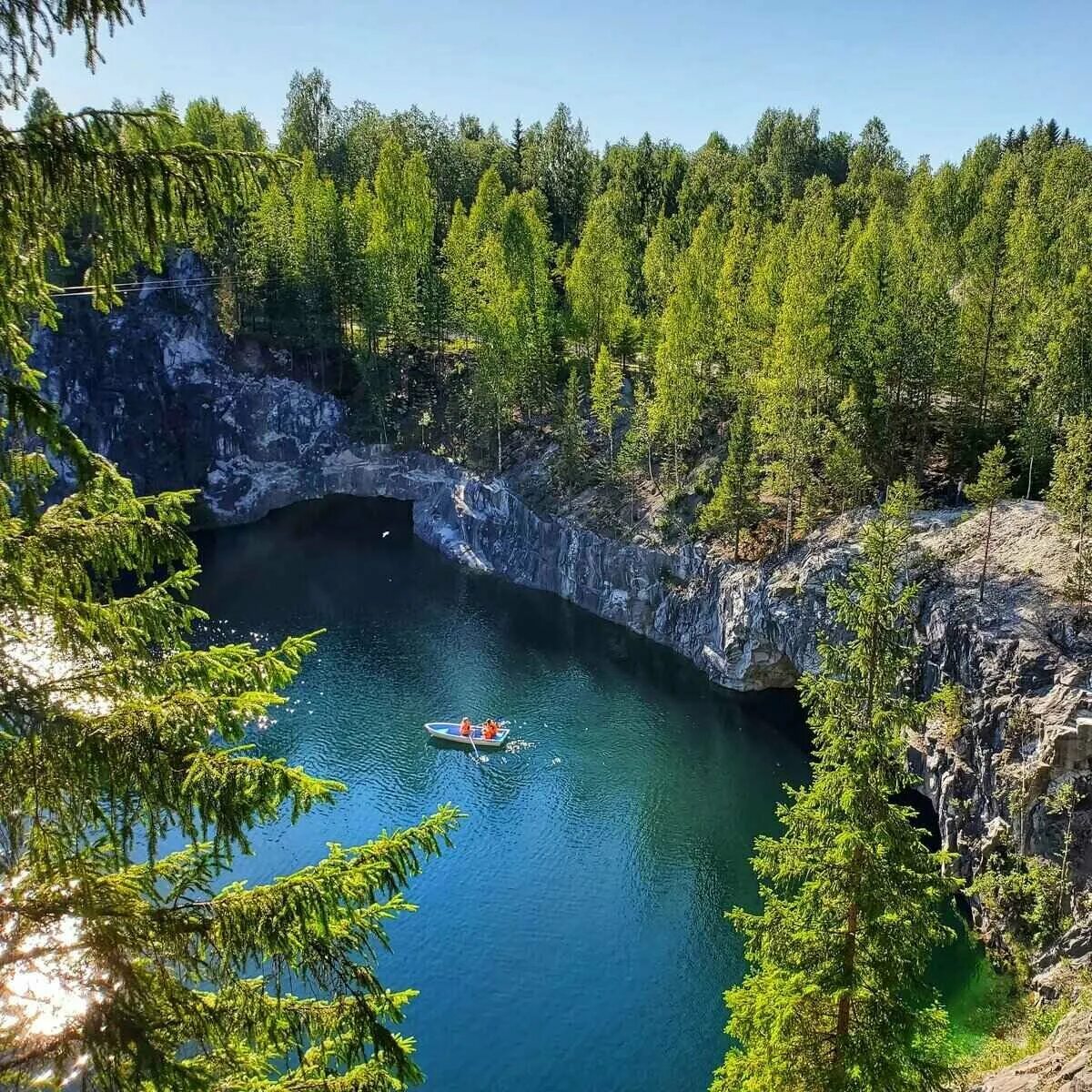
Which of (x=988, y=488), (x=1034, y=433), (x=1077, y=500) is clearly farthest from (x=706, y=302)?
(x=1077, y=500)

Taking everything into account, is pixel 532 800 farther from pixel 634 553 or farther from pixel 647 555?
pixel 634 553

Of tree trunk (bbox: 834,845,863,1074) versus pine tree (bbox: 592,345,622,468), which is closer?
tree trunk (bbox: 834,845,863,1074)

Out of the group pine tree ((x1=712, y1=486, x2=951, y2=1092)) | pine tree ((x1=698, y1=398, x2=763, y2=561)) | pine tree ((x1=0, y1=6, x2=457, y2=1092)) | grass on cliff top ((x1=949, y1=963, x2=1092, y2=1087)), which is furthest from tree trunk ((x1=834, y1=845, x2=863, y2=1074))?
pine tree ((x1=698, y1=398, x2=763, y2=561))

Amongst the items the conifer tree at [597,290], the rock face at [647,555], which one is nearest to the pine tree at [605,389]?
the rock face at [647,555]

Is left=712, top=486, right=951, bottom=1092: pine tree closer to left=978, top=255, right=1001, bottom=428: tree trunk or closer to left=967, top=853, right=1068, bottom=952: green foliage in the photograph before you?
left=967, top=853, right=1068, bottom=952: green foliage

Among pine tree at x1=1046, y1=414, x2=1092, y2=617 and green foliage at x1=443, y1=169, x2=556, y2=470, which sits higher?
green foliage at x1=443, y1=169, x2=556, y2=470

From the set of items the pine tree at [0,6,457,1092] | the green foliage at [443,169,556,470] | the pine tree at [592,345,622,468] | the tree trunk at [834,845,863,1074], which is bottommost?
the tree trunk at [834,845,863,1074]

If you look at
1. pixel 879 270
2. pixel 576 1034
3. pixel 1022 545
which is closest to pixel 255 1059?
pixel 576 1034
